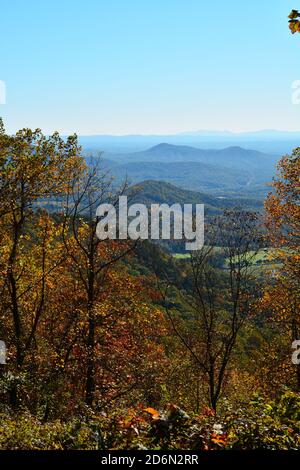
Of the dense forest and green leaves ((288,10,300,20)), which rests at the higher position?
green leaves ((288,10,300,20))

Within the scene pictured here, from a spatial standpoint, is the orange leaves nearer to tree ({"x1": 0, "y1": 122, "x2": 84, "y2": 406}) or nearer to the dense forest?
the dense forest

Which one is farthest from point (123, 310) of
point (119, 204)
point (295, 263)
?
point (295, 263)

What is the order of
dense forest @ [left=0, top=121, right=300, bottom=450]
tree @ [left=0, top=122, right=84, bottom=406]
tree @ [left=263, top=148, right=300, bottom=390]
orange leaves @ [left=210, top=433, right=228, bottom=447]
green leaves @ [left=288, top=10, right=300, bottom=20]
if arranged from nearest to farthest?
green leaves @ [left=288, top=10, right=300, bottom=20] < orange leaves @ [left=210, top=433, right=228, bottom=447] < dense forest @ [left=0, top=121, right=300, bottom=450] < tree @ [left=0, top=122, right=84, bottom=406] < tree @ [left=263, top=148, right=300, bottom=390]

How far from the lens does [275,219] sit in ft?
81.0

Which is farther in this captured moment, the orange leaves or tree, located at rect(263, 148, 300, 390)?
tree, located at rect(263, 148, 300, 390)

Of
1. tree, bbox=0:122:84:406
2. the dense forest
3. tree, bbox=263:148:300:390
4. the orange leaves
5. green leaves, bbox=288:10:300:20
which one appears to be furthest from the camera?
tree, bbox=263:148:300:390

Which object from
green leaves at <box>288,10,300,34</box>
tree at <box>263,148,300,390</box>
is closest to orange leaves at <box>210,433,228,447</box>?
green leaves at <box>288,10,300,34</box>

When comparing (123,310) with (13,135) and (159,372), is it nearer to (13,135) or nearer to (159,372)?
(159,372)

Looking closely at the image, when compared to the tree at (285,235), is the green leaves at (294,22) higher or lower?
higher

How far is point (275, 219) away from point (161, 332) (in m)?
10.1

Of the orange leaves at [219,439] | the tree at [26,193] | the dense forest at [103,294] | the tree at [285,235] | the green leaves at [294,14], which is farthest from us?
the tree at [285,235]

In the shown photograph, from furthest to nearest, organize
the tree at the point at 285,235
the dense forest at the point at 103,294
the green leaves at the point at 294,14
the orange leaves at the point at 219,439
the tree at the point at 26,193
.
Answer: the tree at the point at 285,235 < the tree at the point at 26,193 < the dense forest at the point at 103,294 < the orange leaves at the point at 219,439 < the green leaves at the point at 294,14

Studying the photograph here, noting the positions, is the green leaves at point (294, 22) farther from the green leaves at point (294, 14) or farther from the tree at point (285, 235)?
the tree at point (285, 235)

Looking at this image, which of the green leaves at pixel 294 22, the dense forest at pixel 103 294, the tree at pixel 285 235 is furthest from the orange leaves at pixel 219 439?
the tree at pixel 285 235
